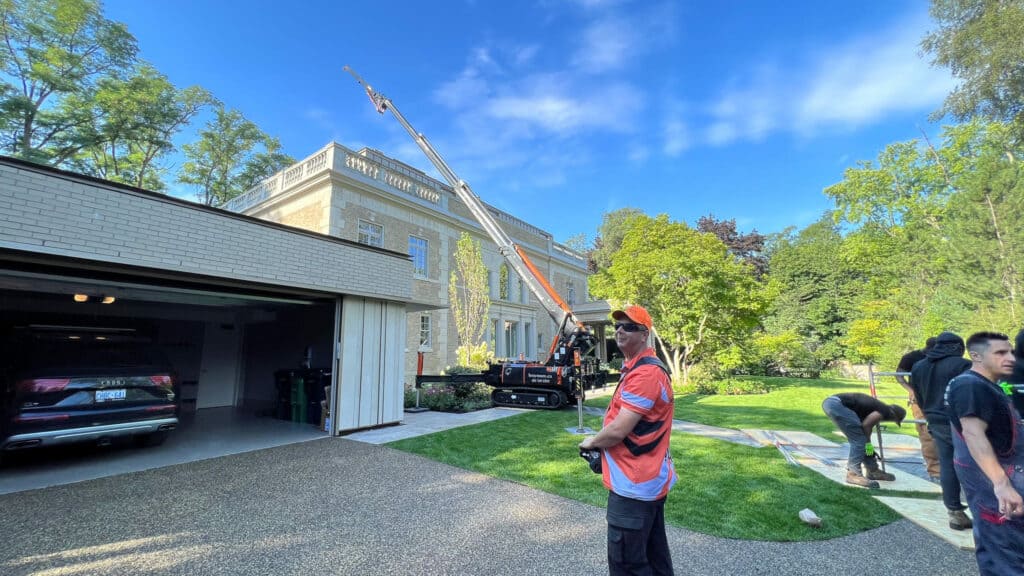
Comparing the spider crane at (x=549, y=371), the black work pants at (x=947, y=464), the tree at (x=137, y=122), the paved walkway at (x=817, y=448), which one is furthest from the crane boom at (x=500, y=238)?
the tree at (x=137, y=122)

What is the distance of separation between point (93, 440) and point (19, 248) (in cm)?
246

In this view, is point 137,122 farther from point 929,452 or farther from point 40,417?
point 929,452

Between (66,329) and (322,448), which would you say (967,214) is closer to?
(322,448)

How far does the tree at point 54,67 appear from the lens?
606 inches

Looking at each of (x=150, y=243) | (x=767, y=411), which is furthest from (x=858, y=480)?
(x=150, y=243)

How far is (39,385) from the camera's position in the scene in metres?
4.68

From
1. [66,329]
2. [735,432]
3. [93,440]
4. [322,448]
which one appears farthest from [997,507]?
[66,329]

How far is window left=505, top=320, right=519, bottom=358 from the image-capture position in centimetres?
2002

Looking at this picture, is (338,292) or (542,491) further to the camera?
(338,292)

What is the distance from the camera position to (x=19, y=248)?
4.13m

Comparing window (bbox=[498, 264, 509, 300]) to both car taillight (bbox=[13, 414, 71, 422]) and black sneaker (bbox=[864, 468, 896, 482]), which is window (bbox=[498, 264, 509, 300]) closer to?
car taillight (bbox=[13, 414, 71, 422])

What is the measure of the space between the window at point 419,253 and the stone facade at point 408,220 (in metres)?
0.04

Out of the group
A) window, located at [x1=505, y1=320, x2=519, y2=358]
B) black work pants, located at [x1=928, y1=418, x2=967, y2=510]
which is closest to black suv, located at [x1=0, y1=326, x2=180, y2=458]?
black work pants, located at [x1=928, y1=418, x2=967, y2=510]

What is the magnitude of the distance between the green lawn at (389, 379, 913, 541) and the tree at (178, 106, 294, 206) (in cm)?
2237
